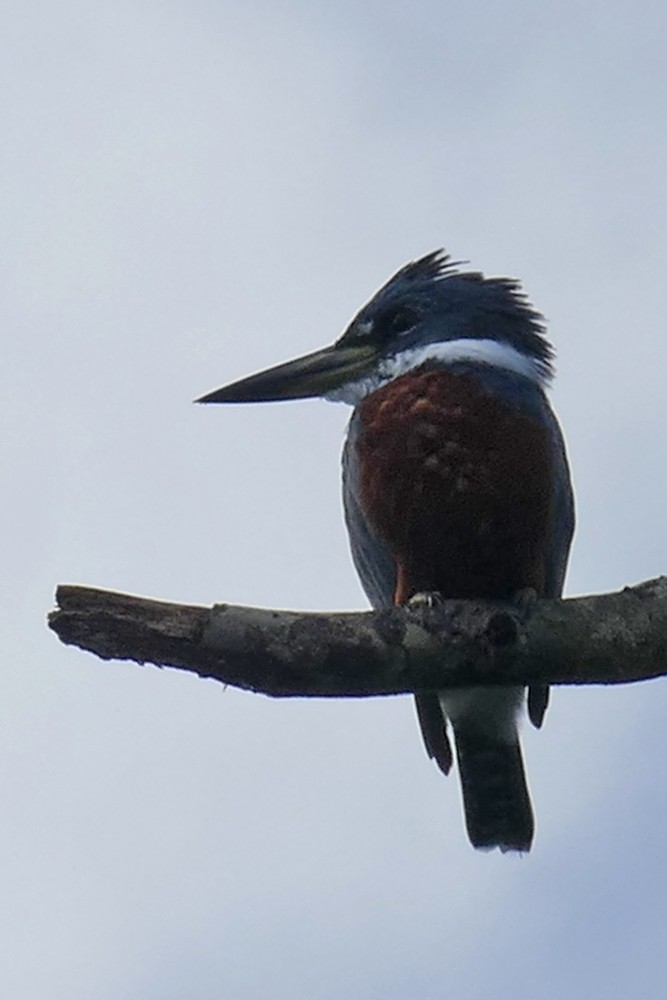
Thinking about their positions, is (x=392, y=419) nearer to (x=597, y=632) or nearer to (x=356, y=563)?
(x=356, y=563)

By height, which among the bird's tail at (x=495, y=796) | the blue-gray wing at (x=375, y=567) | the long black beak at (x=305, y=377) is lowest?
the bird's tail at (x=495, y=796)

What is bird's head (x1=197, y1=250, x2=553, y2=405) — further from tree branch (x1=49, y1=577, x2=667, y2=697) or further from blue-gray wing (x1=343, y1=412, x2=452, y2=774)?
tree branch (x1=49, y1=577, x2=667, y2=697)

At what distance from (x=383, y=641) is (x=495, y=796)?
202cm

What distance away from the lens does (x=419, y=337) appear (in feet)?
20.5

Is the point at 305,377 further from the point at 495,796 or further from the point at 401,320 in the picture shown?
the point at 495,796

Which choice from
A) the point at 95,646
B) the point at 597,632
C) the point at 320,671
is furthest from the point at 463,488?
the point at 95,646

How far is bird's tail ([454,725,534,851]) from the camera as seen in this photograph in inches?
241

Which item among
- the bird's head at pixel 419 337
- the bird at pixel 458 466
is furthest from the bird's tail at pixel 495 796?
the bird's head at pixel 419 337

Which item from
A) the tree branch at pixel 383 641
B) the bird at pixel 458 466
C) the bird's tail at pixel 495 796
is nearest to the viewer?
the tree branch at pixel 383 641

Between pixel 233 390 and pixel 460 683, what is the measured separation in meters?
2.60

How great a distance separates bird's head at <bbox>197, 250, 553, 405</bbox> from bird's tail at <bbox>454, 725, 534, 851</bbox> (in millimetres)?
1490

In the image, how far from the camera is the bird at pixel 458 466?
5.46 m

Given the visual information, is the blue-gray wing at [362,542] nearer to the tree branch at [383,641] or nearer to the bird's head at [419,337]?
the bird's head at [419,337]

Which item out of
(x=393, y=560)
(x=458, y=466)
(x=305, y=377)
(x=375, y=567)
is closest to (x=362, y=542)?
(x=375, y=567)
